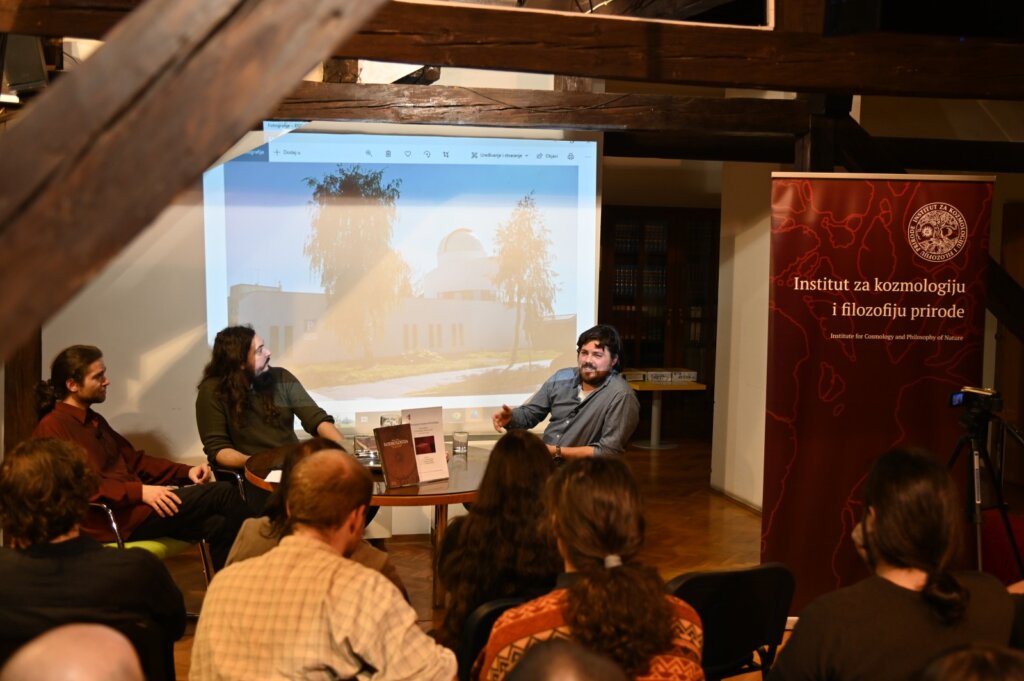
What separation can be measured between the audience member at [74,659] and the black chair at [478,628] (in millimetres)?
1109

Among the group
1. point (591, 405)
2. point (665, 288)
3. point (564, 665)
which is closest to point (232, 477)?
point (591, 405)

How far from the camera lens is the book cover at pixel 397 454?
3871 millimetres

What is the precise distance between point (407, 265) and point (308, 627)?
11.9ft

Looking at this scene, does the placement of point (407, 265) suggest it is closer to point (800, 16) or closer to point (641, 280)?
point (800, 16)

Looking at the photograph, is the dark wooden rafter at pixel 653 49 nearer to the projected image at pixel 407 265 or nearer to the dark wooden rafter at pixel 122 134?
the projected image at pixel 407 265

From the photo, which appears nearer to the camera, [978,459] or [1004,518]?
[978,459]

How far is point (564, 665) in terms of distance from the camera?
1337mm

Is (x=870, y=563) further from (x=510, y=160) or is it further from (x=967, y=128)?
(x=967, y=128)

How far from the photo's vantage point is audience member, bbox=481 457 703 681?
1.89 m

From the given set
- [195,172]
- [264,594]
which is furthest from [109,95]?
[264,594]

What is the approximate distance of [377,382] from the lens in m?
5.54

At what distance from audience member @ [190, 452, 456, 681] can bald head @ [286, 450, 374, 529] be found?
4.0 inches

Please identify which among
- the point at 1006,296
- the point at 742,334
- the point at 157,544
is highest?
the point at 1006,296

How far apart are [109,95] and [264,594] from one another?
1120 mm
